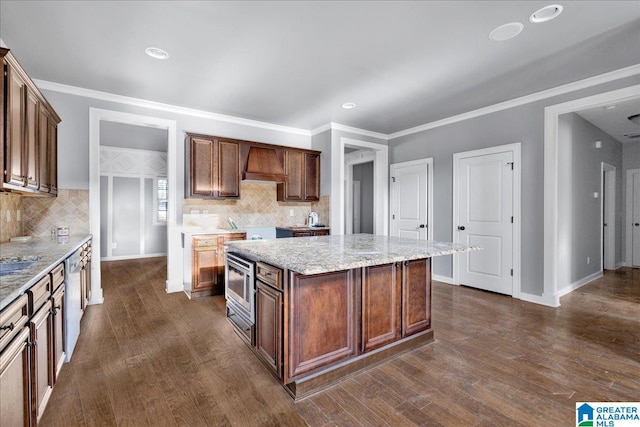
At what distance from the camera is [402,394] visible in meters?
2.00

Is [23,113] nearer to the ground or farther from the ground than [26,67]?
nearer to the ground

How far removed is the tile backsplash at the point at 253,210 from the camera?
4.66 m

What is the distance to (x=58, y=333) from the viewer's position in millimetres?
2059

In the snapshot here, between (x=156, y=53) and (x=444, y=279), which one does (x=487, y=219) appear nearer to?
(x=444, y=279)

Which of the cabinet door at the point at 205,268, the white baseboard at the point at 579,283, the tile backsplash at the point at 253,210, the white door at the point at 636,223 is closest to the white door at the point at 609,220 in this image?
the white door at the point at 636,223

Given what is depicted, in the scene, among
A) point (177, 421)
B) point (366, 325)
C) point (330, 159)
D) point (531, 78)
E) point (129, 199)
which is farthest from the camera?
point (129, 199)

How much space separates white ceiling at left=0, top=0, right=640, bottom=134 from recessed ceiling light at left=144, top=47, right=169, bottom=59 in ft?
0.18

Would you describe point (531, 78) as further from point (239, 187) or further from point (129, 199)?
point (129, 199)

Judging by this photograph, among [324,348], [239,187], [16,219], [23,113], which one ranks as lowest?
[324,348]

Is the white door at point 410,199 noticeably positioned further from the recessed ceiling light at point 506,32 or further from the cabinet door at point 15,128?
the cabinet door at point 15,128

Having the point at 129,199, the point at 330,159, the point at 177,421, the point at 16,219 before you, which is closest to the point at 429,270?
the point at 177,421

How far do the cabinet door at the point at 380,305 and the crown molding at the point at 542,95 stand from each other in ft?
10.4

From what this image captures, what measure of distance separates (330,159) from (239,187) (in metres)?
1.63

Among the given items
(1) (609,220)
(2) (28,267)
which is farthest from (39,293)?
(1) (609,220)
